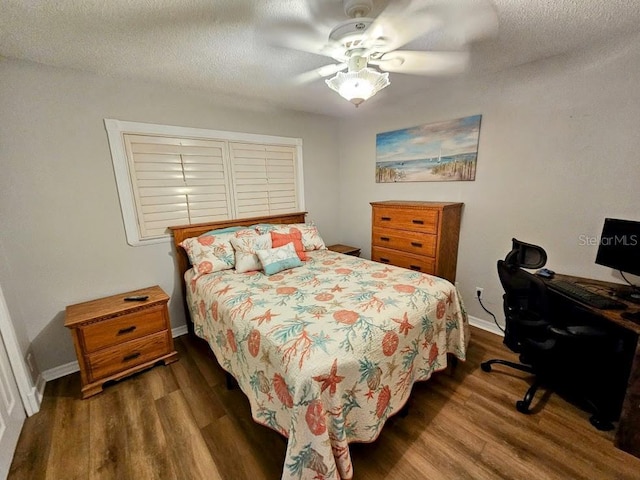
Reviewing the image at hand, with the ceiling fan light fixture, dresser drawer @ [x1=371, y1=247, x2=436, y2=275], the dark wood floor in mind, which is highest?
the ceiling fan light fixture

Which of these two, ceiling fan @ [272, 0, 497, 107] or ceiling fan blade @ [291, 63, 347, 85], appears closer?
ceiling fan @ [272, 0, 497, 107]

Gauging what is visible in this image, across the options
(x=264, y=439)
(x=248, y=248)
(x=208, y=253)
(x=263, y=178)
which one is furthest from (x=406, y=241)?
(x=264, y=439)

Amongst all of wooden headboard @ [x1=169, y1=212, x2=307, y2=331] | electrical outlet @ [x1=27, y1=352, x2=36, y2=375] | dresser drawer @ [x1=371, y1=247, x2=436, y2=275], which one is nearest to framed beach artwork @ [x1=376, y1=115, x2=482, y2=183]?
dresser drawer @ [x1=371, y1=247, x2=436, y2=275]

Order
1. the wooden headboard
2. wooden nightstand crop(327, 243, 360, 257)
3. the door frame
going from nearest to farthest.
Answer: the door frame
the wooden headboard
wooden nightstand crop(327, 243, 360, 257)

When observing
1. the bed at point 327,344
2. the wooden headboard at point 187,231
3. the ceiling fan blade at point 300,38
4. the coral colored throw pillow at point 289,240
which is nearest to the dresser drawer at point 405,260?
the bed at point 327,344

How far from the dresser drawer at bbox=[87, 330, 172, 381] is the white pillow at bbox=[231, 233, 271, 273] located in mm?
830

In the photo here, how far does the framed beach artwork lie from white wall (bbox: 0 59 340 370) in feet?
6.84

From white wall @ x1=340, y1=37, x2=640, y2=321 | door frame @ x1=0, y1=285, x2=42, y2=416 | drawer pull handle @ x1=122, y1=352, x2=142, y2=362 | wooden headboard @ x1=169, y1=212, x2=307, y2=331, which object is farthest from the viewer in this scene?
wooden headboard @ x1=169, y1=212, x2=307, y2=331

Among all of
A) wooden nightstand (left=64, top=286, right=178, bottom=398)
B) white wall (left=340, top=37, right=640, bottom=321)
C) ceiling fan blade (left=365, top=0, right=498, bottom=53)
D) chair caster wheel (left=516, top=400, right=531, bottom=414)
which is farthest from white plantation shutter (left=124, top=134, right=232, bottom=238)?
chair caster wheel (left=516, top=400, right=531, bottom=414)

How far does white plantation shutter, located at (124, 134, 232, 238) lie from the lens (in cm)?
235

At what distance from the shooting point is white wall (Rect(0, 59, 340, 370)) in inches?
73.7

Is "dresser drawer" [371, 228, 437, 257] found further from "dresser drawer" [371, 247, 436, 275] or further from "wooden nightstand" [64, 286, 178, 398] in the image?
"wooden nightstand" [64, 286, 178, 398]

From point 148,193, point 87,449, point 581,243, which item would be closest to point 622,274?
point 581,243

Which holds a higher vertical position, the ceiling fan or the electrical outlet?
the ceiling fan
